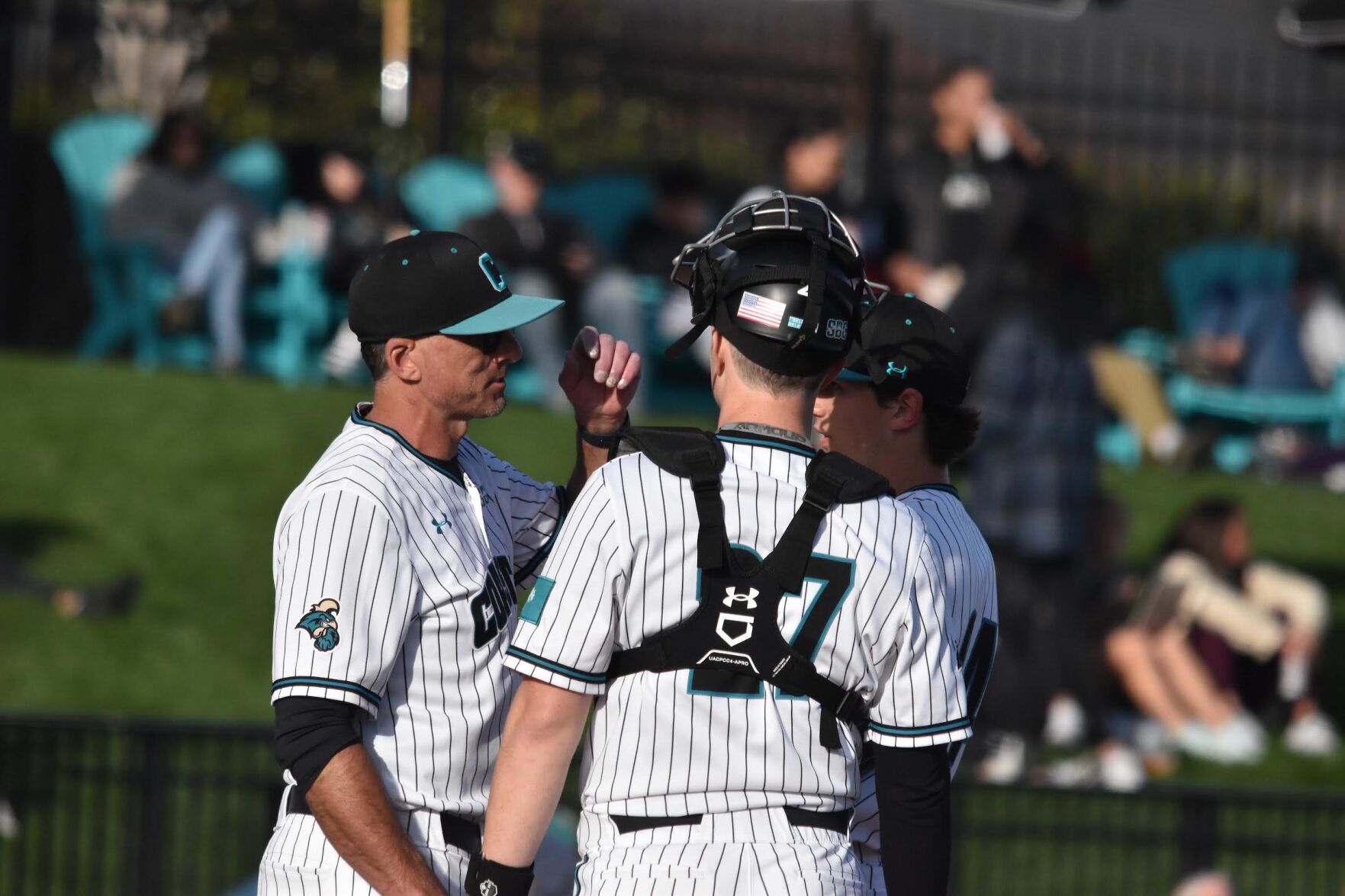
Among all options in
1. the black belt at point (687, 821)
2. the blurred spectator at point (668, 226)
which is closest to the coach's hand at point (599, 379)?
the black belt at point (687, 821)

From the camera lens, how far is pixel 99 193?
40.9 feet

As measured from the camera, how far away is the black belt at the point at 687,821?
3039 millimetres

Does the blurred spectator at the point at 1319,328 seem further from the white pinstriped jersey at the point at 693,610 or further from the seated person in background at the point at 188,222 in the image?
the white pinstriped jersey at the point at 693,610

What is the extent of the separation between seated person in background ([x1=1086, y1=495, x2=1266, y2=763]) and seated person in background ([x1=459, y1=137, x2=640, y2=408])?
11.3ft

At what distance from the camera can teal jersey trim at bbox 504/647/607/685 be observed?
3.00 metres

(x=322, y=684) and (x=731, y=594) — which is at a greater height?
(x=731, y=594)

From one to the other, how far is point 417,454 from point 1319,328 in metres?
11.8

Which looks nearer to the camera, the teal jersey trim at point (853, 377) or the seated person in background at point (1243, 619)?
the teal jersey trim at point (853, 377)

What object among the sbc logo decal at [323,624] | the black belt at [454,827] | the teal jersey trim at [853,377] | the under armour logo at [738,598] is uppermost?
the teal jersey trim at [853,377]

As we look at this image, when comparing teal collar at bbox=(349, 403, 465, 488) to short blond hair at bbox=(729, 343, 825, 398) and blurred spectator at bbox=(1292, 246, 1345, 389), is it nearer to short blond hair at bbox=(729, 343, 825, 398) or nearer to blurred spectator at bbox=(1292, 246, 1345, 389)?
short blond hair at bbox=(729, 343, 825, 398)

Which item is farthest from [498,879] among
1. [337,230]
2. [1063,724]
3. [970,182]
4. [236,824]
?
[337,230]

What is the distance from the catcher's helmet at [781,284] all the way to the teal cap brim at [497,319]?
0.46m

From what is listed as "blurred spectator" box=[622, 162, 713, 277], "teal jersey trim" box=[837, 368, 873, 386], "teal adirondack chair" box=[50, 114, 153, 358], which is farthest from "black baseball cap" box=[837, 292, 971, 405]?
"teal adirondack chair" box=[50, 114, 153, 358]

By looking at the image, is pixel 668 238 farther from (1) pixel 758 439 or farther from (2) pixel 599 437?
(1) pixel 758 439
